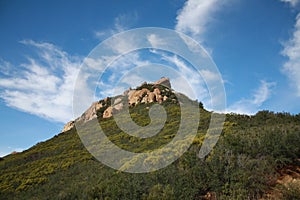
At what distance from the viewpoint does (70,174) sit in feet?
101

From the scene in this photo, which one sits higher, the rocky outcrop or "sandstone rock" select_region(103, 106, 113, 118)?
the rocky outcrop

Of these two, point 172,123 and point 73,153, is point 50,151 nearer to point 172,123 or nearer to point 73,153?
point 73,153

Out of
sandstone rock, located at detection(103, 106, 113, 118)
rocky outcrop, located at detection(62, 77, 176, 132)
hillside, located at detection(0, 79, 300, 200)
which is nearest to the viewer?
hillside, located at detection(0, 79, 300, 200)

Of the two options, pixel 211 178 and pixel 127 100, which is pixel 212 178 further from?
pixel 127 100

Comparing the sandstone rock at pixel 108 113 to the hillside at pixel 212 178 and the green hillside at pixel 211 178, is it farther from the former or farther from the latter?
the green hillside at pixel 211 178

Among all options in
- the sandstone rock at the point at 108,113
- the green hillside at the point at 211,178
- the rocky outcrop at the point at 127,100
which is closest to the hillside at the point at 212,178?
the green hillside at the point at 211,178

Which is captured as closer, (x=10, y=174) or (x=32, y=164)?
(x=10, y=174)

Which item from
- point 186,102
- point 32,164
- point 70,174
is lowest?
point 70,174

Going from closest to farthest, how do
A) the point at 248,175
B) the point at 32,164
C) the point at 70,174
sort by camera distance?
1. the point at 248,175
2. the point at 70,174
3. the point at 32,164

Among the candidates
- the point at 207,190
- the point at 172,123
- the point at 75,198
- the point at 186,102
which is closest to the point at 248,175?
the point at 207,190

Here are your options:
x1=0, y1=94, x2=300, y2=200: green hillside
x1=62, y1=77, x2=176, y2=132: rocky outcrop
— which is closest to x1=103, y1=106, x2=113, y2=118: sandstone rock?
x1=62, y1=77, x2=176, y2=132: rocky outcrop

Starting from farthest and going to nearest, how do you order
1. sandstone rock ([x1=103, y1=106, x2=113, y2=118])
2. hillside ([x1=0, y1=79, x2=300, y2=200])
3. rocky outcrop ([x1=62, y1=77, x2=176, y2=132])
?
rocky outcrop ([x1=62, y1=77, x2=176, y2=132]) < sandstone rock ([x1=103, y1=106, x2=113, y2=118]) < hillside ([x1=0, y1=79, x2=300, y2=200])

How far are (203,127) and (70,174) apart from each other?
1814cm

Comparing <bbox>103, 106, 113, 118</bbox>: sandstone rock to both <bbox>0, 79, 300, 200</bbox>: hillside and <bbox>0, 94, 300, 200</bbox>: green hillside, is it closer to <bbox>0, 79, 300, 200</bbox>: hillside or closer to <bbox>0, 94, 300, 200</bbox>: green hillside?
<bbox>0, 79, 300, 200</bbox>: hillside
